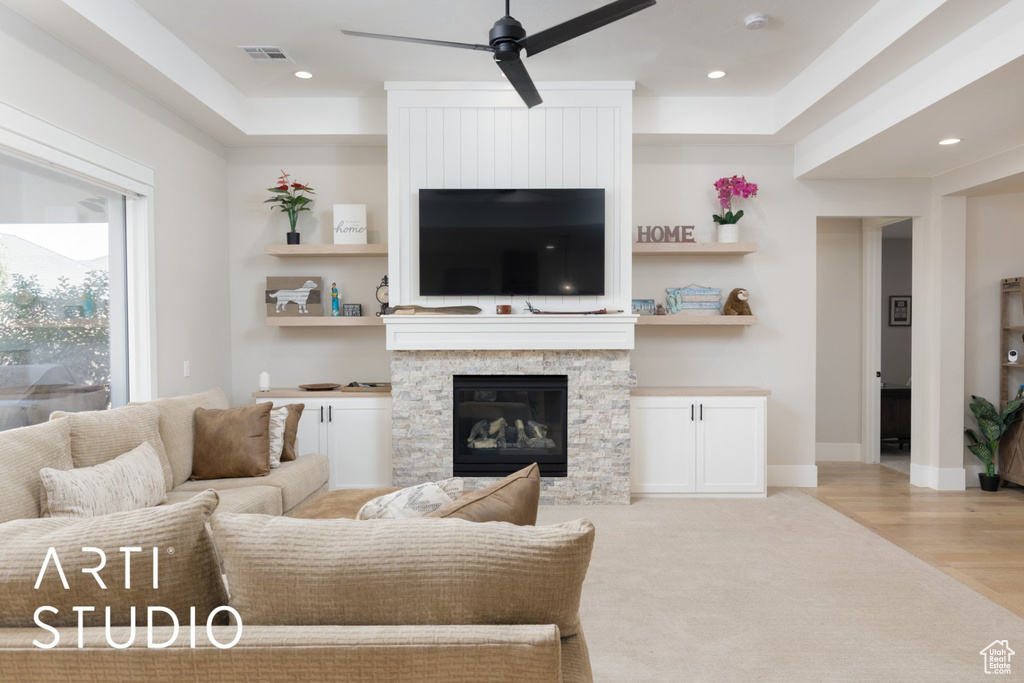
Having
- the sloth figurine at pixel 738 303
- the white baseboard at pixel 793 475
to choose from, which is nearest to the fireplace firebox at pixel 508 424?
the sloth figurine at pixel 738 303

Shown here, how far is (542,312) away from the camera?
4.31 m

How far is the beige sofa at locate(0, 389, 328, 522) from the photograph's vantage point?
2.22 meters

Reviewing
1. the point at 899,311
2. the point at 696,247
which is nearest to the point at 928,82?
the point at 696,247

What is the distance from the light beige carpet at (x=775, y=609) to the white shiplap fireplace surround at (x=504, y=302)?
70cm

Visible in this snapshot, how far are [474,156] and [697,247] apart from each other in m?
1.78

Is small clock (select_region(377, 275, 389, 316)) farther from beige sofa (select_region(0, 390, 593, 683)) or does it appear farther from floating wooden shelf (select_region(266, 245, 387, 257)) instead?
beige sofa (select_region(0, 390, 593, 683))

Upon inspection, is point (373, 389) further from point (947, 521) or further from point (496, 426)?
point (947, 521)

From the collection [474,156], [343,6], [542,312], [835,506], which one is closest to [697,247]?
[542,312]

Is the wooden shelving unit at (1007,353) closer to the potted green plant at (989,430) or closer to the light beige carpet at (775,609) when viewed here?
the potted green plant at (989,430)

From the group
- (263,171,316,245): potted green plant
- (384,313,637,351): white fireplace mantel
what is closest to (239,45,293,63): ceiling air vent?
(263,171,316,245): potted green plant

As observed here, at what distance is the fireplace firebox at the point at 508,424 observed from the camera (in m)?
4.34

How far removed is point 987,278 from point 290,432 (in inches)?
211

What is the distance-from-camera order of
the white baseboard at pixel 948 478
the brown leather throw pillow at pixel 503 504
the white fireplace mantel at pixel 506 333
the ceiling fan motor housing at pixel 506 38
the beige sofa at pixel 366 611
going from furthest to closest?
the white baseboard at pixel 948 478
the white fireplace mantel at pixel 506 333
the ceiling fan motor housing at pixel 506 38
the brown leather throw pillow at pixel 503 504
the beige sofa at pixel 366 611

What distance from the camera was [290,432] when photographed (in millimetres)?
3787
